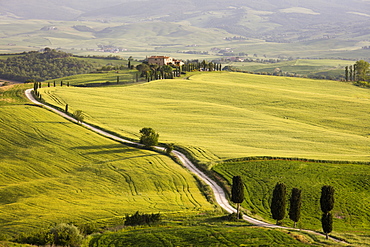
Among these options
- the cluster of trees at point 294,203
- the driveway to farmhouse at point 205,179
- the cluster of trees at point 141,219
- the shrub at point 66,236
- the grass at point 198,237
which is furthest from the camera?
the driveway to farmhouse at point 205,179

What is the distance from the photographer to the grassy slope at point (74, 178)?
152 feet

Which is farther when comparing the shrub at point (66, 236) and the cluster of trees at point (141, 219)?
the cluster of trees at point (141, 219)

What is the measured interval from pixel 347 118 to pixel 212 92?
40433 millimetres

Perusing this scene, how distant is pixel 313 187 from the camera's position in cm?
5588

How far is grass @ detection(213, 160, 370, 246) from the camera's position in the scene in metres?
46.2

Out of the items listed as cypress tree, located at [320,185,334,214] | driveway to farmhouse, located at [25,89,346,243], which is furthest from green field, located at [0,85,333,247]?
cypress tree, located at [320,185,334,214]

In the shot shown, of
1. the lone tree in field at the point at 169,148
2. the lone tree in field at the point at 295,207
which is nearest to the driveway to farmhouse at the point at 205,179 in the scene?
the lone tree in field at the point at 169,148

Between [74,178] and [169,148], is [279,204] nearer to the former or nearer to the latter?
[74,178]

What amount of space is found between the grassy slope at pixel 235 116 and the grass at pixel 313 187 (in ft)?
19.3

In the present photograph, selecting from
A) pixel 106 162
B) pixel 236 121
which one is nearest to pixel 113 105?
pixel 236 121

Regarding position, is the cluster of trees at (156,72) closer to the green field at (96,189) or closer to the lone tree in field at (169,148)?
Result: the green field at (96,189)

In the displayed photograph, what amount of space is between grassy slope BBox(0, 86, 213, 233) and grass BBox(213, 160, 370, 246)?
6739mm

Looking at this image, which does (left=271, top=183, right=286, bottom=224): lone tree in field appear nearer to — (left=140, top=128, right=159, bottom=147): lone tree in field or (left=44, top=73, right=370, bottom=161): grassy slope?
(left=44, top=73, right=370, bottom=161): grassy slope

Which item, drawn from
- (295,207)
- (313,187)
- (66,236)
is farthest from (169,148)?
(66,236)
